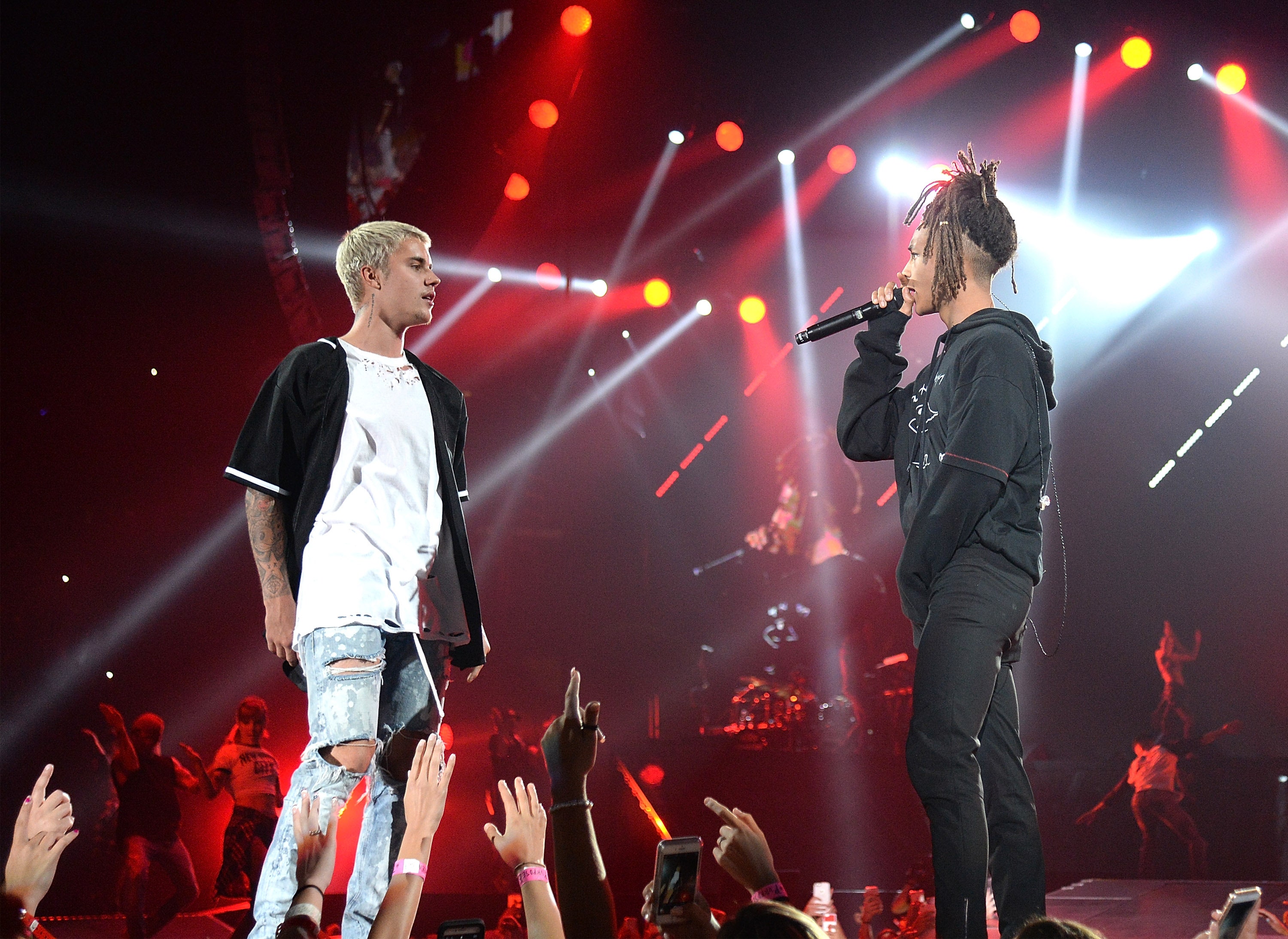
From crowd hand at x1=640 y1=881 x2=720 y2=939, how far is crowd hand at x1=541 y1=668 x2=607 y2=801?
295mm

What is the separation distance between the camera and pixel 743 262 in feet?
30.0

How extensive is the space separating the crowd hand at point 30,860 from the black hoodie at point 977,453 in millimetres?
1575

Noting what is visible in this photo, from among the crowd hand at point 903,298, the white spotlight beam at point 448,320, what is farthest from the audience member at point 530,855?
the white spotlight beam at point 448,320

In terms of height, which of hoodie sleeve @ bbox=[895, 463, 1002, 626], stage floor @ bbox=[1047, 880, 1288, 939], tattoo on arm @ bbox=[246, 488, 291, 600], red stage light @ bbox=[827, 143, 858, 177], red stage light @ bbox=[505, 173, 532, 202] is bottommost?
stage floor @ bbox=[1047, 880, 1288, 939]

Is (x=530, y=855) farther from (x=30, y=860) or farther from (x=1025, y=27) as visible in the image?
(x=1025, y=27)

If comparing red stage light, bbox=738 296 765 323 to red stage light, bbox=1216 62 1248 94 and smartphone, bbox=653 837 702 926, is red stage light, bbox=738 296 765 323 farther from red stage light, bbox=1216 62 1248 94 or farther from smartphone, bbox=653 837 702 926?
smartphone, bbox=653 837 702 926

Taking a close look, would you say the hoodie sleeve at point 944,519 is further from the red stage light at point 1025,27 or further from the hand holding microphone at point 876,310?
the red stage light at point 1025,27

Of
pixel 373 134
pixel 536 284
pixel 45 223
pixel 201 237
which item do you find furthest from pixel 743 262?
pixel 45 223

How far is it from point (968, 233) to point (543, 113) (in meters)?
5.10

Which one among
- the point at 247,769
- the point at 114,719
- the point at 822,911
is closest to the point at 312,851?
the point at 822,911

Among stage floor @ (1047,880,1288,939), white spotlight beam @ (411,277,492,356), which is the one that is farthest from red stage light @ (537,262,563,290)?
stage floor @ (1047,880,1288,939)

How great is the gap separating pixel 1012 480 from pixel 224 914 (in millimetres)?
4352

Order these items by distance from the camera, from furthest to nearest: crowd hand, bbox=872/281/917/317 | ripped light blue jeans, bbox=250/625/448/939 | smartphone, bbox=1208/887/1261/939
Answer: crowd hand, bbox=872/281/917/317
ripped light blue jeans, bbox=250/625/448/939
smartphone, bbox=1208/887/1261/939

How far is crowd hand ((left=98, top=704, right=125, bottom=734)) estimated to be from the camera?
6102 mm
